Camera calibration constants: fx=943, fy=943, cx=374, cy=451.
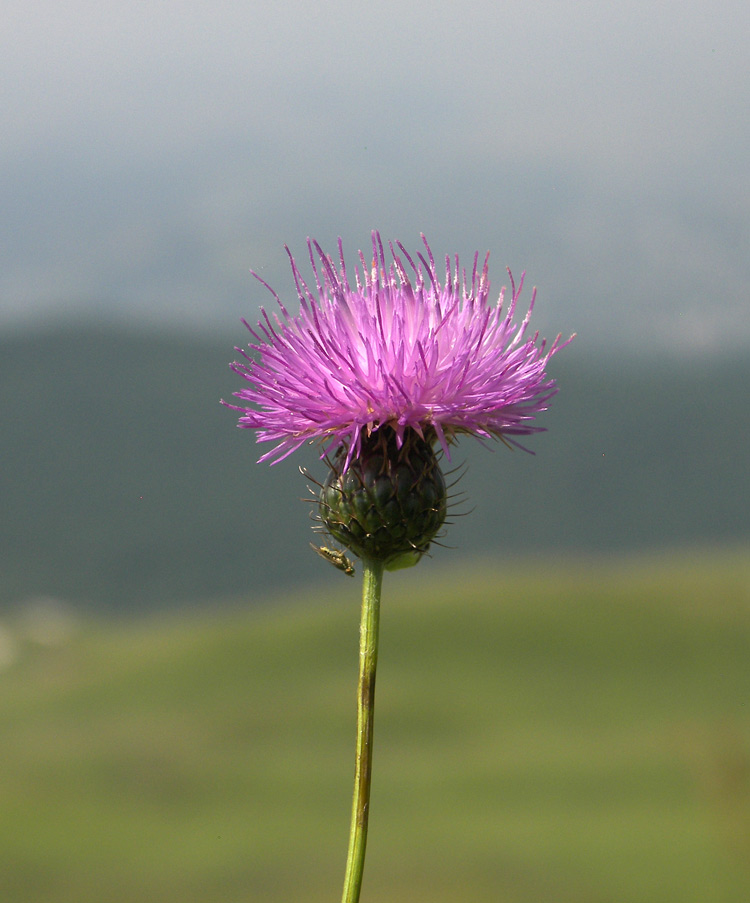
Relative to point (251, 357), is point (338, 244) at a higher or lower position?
higher

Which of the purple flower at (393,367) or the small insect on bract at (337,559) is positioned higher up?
the purple flower at (393,367)

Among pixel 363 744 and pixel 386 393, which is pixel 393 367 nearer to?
pixel 386 393

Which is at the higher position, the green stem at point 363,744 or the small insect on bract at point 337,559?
the small insect on bract at point 337,559

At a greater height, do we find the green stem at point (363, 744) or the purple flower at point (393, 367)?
the purple flower at point (393, 367)

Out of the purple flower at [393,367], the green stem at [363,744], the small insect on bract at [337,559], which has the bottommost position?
the green stem at [363,744]

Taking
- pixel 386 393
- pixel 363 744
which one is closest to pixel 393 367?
pixel 386 393

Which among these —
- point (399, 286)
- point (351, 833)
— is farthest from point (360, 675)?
point (399, 286)

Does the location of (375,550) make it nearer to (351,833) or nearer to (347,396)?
(347,396)

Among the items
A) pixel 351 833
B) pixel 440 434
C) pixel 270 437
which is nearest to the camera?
pixel 351 833
